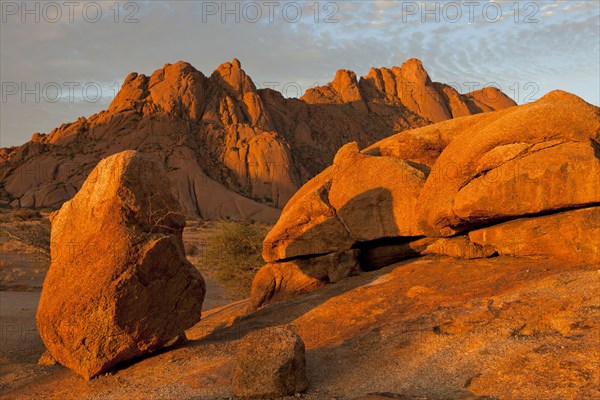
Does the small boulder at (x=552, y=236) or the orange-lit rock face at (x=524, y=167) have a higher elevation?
the orange-lit rock face at (x=524, y=167)

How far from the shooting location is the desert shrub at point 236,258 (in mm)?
21766

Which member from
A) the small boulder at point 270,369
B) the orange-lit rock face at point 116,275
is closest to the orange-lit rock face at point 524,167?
the small boulder at point 270,369

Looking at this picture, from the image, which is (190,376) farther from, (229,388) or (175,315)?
(175,315)

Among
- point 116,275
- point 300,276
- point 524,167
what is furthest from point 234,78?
point 116,275

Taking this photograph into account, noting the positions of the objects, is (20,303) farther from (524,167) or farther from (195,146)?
(195,146)

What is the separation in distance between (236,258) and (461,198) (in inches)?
471

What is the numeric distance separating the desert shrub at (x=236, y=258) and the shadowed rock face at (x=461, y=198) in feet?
22.2

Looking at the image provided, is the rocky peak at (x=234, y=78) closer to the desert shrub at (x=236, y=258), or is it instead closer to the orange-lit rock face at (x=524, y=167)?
the desert shrub at (x=236, y=258)

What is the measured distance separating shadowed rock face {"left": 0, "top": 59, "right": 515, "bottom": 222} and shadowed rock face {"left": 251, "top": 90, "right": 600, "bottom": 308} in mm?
48053

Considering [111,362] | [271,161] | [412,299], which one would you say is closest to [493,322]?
[412,299]

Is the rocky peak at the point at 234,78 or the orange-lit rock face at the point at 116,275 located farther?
the rocky peak at the point at 234,78

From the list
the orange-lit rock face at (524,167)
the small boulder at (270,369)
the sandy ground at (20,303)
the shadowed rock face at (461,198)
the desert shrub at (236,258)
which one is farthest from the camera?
the desert shrub at (236,258)

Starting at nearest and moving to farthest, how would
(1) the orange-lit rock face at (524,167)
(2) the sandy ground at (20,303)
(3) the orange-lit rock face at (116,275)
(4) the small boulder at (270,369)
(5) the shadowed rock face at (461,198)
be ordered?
(4) the small boulder at (270,369)
(3) the orange-lit rock face at (116,275)
(1) the orange-lit rock face at (524,167)
(5) the shadowed rock face at (461,198)
(2) the sandy ground at (20,303)

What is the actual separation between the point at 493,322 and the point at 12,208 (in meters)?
66.6
